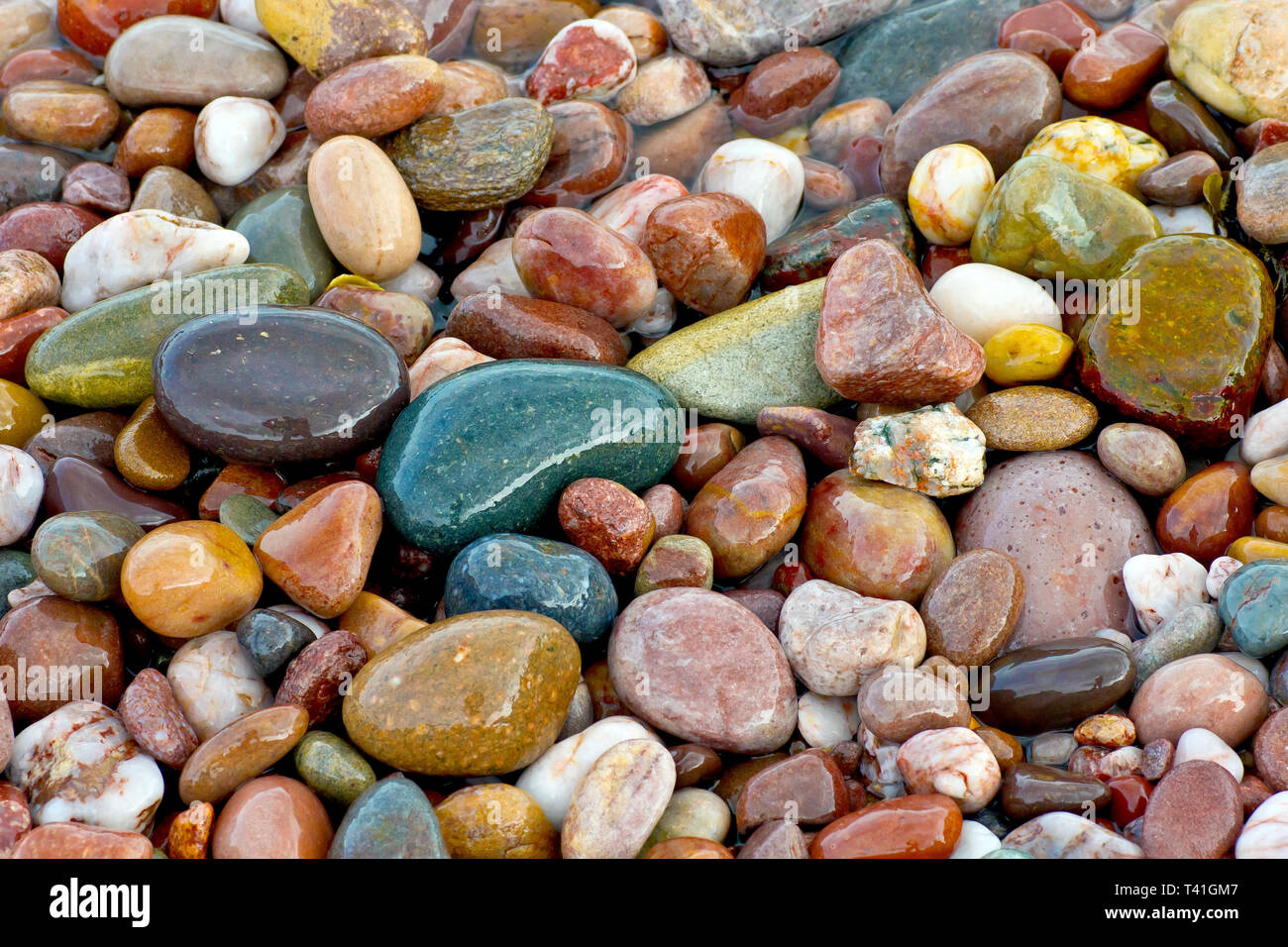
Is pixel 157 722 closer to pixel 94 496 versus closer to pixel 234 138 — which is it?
pixel 94 496

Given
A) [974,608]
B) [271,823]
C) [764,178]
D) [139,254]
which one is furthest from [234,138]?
[974,608]

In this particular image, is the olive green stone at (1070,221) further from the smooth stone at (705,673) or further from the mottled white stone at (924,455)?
the smooth stone at (705,673)

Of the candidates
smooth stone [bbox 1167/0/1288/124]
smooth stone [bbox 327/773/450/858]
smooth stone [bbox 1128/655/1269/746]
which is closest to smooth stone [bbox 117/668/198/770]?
smooth stone [bbox 327/773/450/858]

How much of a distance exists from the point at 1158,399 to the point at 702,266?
69.9 inches

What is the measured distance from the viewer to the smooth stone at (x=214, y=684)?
3.03m

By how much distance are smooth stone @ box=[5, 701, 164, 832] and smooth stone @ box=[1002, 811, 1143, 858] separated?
2327mm

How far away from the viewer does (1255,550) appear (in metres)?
3.27

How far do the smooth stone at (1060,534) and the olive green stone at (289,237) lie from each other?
2.80 metres

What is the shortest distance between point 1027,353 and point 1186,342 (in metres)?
0.53

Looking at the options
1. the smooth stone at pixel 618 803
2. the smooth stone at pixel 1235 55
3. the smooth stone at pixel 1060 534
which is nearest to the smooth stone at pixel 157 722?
the smooth stone at pixel 618 803

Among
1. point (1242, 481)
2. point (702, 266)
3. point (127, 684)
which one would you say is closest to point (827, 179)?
point (702, 266)

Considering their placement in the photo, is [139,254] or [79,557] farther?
[139,254]

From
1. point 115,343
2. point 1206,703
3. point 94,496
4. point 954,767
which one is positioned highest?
point 115,343

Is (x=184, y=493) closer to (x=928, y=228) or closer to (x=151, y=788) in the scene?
(x=151, y=788)
